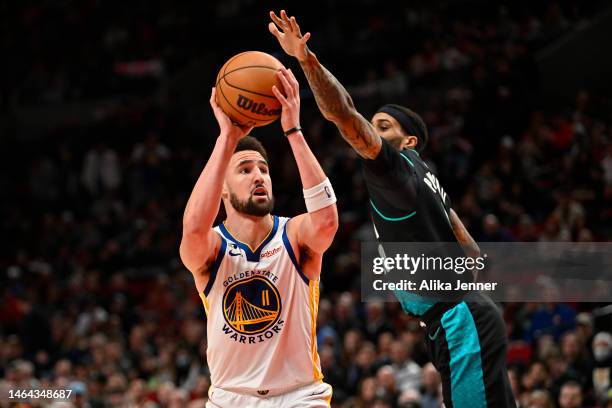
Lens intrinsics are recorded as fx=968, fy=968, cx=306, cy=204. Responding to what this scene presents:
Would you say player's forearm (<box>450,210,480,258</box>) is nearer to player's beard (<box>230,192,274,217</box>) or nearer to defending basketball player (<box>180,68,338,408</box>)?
defending basketball player (<box>180,68,338,408</box>)

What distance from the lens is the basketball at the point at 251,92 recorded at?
17.5 ft

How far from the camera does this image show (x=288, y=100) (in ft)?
17.3

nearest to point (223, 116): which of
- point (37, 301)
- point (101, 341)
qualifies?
point (101, 341)

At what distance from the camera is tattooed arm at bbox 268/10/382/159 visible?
211 inches

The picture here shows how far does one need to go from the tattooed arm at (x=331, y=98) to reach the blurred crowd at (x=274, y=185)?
16.6 ft

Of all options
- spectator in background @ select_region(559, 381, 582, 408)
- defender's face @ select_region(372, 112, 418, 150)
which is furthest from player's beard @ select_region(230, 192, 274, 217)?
spectator in background @ select_region(559, 381, 582, 408)

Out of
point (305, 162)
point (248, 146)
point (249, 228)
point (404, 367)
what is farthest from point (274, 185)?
point (305, 162)

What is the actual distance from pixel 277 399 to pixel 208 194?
120 cm

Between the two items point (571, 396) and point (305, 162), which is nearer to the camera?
point (305, 162)

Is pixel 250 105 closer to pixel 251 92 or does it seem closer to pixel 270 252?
pixel 251 92

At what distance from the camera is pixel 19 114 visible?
906 inches

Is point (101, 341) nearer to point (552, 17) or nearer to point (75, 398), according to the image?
point (75, 398)

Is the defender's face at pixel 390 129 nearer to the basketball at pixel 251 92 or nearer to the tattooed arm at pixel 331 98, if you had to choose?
the tattooed arm at pixel 331 98

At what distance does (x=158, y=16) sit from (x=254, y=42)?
3.71 metres
